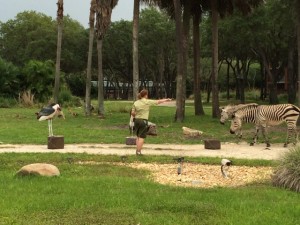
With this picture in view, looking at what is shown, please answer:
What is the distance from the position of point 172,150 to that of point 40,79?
3282 centimetres

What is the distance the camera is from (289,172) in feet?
30.6

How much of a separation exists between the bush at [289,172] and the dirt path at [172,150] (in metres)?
4.20

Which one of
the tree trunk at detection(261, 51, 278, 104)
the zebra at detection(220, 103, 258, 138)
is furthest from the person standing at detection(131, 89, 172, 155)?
the tree trunk at detection(261, 51, 278, 104)

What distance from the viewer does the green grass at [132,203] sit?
693 cm

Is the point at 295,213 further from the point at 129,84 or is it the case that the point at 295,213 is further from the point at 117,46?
the point at 129,84

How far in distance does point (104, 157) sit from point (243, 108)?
6332 millimetres

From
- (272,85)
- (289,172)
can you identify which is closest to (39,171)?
(289,172)

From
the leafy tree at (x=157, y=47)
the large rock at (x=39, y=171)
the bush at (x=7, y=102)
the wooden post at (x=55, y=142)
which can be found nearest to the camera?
the large rock at (x=39, y=171)

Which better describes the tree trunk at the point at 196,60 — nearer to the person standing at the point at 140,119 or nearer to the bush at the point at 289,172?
the person standing at the point at 140,119

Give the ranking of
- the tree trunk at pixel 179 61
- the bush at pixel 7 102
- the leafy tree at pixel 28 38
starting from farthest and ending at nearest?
the leafy tree at pixel 28 38 < the bush at pixel 7 102 < the tree trunk at pixel 179 61

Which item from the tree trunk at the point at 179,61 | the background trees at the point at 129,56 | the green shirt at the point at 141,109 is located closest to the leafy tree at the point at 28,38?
the background trees at the point at 129,56

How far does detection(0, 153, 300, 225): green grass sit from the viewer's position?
693 cm

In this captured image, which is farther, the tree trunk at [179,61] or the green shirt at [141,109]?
the tree trunk at [179,61]

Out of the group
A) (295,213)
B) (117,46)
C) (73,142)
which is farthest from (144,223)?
(117,46)
